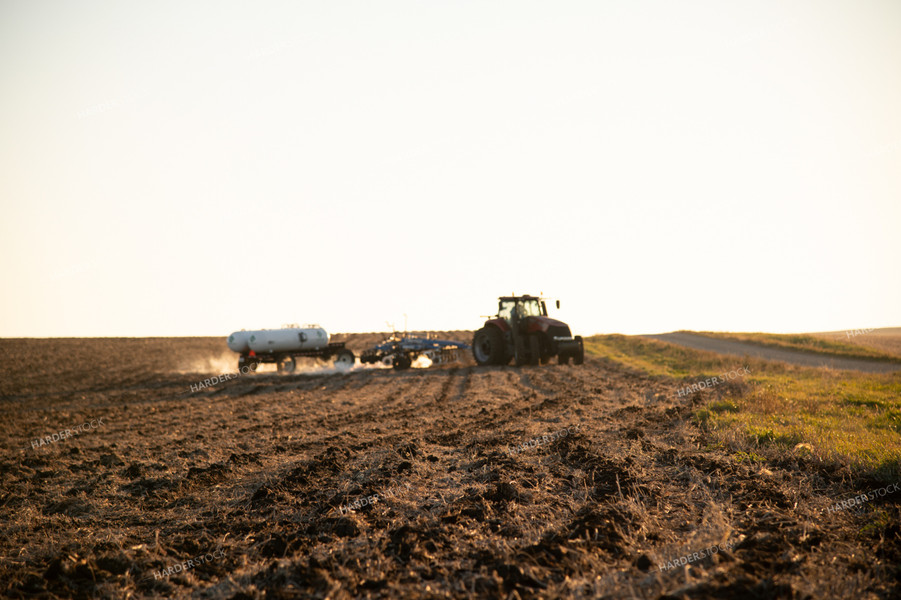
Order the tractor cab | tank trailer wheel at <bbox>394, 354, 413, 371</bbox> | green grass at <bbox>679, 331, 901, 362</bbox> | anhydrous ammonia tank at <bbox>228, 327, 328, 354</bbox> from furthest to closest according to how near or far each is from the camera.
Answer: green grass at <bbox>679, 331, 901, 362</bbox>, anhydrous ammonia tank at <bbox>228, 327, 328, 354</bbox>, tank trailer wheel at <bbox>394, 354, 413, 371</bbox>, the tractor cab

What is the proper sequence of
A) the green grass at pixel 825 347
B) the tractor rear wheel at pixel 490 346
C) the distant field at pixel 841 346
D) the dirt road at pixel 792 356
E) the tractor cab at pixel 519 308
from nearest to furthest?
the tractor cab at pixel 519 308
the dirt road at pixel 792 356
the tractor rear wheel at pixel 490 346
the green grass at pixel 825 347
the distant field at pixel 841 346

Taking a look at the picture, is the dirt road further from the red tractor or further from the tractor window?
the tractor window

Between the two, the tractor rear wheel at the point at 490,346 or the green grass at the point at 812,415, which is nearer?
the green grass at the point at 812,415

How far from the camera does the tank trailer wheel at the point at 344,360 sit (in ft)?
90.5

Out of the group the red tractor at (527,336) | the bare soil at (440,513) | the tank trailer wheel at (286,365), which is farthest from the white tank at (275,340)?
the bare soil at (440,513)

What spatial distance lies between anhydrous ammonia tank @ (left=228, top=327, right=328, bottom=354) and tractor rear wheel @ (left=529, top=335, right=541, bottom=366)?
37.0 ft

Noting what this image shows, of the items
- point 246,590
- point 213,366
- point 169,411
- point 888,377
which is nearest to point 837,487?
point 246,590

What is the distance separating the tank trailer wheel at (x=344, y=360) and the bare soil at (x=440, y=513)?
15422 mm

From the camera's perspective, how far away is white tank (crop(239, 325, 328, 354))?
25.7 m

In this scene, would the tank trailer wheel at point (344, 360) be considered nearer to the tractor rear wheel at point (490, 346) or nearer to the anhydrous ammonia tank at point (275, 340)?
the anhydrous ammonia tank at point (275, 340)

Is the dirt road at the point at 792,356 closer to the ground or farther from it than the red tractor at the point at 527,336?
closer to the ground

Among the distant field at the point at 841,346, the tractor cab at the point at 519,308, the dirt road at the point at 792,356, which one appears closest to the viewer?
the tractor cab at the point at 519,308

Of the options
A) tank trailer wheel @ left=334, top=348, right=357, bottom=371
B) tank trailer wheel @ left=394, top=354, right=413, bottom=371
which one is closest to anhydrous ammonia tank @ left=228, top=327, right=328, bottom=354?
tank trailer wheel @ left=334, top=348, right=357, bottom=371

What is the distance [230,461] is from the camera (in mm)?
8375
